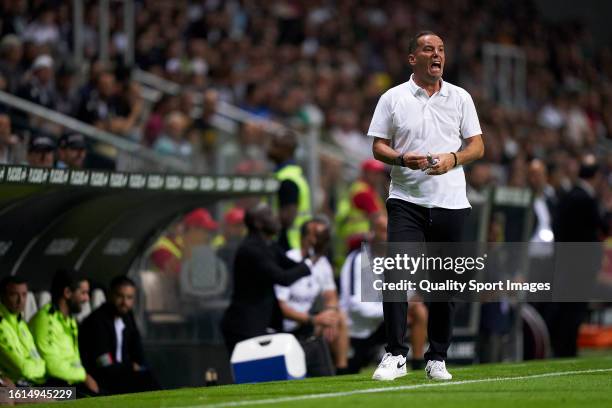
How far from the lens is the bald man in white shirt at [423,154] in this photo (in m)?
9.16

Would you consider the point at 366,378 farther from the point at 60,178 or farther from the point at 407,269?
the point at 60,178

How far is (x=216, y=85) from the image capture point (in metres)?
19.9

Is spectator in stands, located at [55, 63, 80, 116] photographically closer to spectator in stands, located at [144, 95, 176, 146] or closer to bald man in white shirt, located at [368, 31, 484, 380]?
spectator in stands, located at [144, 95, 176, 146]

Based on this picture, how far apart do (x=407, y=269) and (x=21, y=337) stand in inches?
117

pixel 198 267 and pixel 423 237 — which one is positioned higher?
pixel 423 237

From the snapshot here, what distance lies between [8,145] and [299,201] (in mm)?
3279

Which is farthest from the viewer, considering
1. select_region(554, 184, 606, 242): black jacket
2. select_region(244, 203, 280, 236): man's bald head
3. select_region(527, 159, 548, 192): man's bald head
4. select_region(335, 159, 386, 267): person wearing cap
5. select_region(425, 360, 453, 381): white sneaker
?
select_region(527, 159, 548, 192): man's bald head

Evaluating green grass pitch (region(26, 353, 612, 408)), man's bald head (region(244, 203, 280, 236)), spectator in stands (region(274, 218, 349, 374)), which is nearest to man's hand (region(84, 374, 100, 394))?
green grass pitch (region(26, 353, 612, 408))

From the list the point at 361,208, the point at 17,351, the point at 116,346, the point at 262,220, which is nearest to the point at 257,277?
the point at 262,220

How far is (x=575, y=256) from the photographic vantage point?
602 inches

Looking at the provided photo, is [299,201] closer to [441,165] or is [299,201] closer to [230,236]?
[230,236]

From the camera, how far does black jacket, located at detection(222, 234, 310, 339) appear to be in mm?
11727

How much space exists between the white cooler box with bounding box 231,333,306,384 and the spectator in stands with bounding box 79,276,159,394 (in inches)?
31.3

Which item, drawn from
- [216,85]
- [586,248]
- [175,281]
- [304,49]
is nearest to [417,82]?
[175,281]
